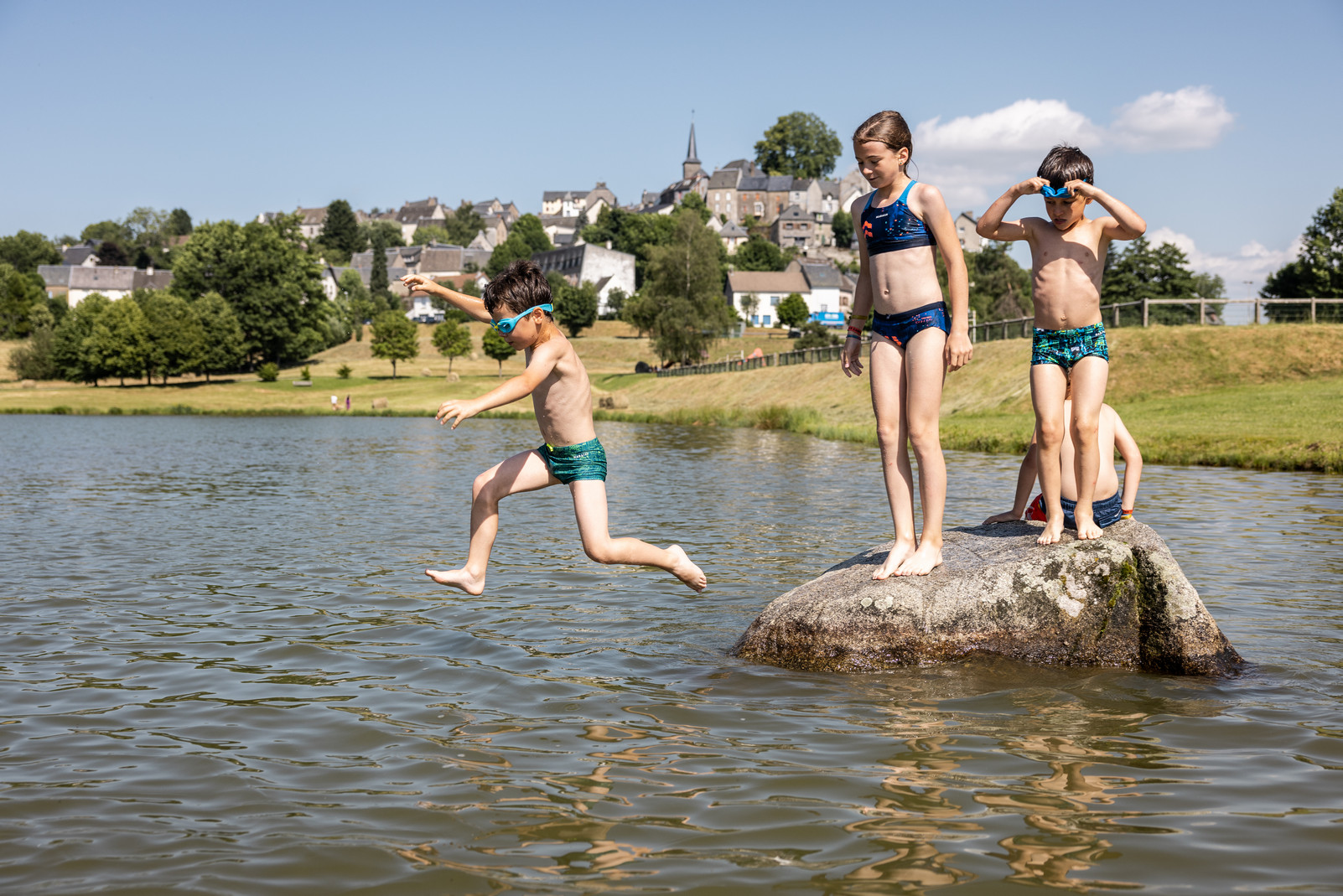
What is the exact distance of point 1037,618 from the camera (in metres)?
6.45

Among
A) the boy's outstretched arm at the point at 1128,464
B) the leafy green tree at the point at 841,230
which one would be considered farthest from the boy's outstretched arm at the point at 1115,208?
the leafy green tree at the point at 841,230

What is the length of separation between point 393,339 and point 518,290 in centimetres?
8549

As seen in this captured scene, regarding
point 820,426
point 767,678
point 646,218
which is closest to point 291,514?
point 767,678

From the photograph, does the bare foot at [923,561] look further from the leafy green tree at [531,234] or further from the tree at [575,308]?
the leafy green tree at [531,234]

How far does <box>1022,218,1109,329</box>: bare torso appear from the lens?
6.69 meters

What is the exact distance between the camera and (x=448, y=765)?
483 centimetres

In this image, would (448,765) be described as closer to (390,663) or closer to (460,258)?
(390,663)

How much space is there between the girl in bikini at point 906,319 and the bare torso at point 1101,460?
0.95 m

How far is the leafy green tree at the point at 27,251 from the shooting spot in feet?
539

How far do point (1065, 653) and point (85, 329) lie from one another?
89.1 m

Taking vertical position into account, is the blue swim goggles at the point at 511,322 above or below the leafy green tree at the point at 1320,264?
below

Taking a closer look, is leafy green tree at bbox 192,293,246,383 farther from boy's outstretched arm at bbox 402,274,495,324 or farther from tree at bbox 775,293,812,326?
boy's outstretched arm at bbox 402,274,495,324

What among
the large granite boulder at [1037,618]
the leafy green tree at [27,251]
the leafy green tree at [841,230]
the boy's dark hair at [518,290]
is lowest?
the large granite boulder at [1037,618]

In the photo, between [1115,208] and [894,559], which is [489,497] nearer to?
[894,559]
